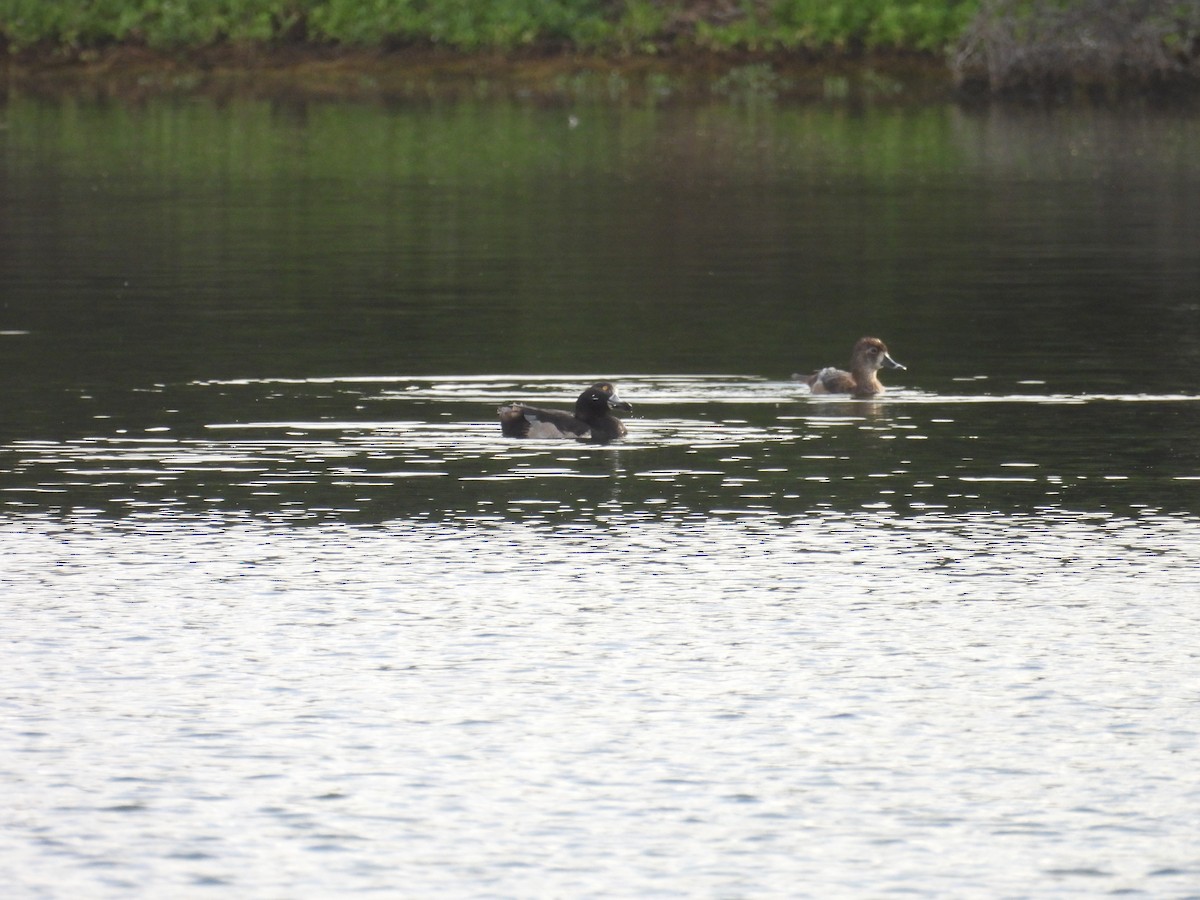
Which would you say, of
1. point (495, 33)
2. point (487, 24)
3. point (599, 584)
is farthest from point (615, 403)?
point (487, 24)

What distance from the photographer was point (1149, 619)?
451 inches

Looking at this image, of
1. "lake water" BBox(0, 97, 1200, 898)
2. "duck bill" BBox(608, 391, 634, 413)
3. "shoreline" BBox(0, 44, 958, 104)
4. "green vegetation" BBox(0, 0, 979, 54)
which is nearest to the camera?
"lake water" BBox(0, 97, 1200, 898)

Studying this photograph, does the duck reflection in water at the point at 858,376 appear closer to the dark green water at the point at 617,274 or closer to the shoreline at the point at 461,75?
the dark green water at the point at 617,274

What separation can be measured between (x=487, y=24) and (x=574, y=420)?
66033mm

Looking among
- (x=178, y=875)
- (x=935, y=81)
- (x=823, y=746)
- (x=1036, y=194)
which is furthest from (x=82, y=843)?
(x=935, y=81)

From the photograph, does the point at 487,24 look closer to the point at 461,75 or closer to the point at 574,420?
the point at 461,75

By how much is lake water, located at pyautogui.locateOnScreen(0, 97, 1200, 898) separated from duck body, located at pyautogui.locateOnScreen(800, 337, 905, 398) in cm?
22

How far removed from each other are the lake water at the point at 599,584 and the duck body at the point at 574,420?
177 millimetres

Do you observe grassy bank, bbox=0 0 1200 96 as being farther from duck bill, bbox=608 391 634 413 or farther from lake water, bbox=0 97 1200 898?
duck bill, bbox=608 391 634 413

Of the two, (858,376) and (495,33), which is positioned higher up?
(495,33)

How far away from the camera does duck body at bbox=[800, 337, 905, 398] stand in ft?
61.0

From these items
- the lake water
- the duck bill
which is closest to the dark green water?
the lake water

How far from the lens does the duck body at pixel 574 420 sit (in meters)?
16.6

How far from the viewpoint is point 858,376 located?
18.7 m
